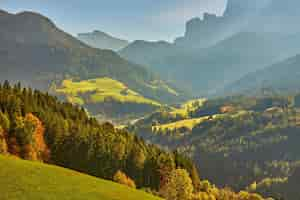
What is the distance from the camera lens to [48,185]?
5291 cm

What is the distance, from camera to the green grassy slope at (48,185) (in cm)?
4862

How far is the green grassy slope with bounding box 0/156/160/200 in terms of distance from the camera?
48619 millimetres

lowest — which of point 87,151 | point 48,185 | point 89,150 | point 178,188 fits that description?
point 178,188

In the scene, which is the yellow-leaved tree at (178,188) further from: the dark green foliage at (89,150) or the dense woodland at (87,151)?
the dark green foliage at (89,150)

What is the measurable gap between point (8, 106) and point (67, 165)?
23.7m

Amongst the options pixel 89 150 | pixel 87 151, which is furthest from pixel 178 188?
pixel 87 151

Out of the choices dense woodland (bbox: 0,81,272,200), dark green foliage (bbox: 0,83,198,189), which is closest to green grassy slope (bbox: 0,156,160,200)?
dense woodland (bbox: 0,81,272,200)

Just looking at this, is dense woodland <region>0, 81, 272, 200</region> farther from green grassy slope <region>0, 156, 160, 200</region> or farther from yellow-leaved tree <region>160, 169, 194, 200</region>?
green grassy slope <region>0, 156, 160, 200</region>

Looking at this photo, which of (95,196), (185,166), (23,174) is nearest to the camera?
(95,196)

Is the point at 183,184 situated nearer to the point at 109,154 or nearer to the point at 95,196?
the point at 109,154

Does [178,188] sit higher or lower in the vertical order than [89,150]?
lower

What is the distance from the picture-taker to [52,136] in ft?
367

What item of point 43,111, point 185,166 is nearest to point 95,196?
point 43,111

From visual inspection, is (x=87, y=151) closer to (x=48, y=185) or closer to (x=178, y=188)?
(x=178, y=188)
